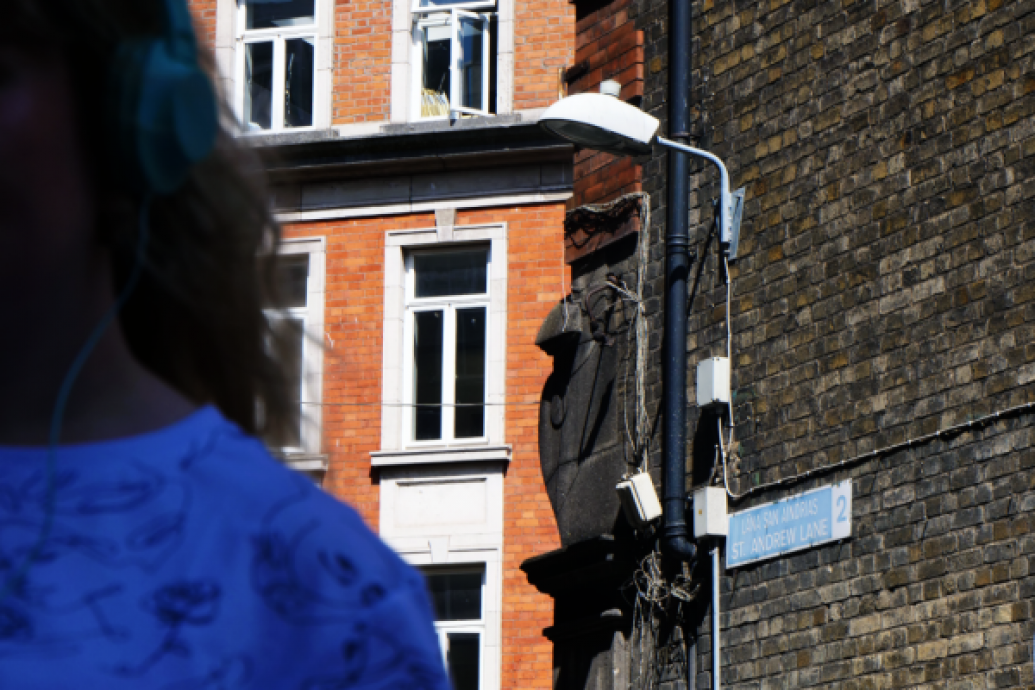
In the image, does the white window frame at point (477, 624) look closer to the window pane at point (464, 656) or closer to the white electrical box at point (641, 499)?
the window pane at point (464, 656)

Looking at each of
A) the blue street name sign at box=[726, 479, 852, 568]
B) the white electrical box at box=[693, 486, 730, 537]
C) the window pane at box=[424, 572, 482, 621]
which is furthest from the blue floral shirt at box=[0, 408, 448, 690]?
the window pane at box=[424, 572, 482, 621]

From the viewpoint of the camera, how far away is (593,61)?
11812mm

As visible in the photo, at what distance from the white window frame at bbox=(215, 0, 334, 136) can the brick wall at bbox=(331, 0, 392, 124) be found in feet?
0.31

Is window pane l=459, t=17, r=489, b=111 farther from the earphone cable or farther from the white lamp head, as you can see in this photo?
the earphone cable

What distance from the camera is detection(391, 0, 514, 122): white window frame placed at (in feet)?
58.5

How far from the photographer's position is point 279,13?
752 inches

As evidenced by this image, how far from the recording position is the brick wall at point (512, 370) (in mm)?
16469

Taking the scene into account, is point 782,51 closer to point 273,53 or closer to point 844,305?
point 844,305

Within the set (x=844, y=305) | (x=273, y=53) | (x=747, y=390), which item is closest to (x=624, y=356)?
(x=747, y=390)

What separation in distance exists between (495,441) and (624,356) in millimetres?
5908

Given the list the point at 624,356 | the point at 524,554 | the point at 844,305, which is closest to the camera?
the point at 844,305

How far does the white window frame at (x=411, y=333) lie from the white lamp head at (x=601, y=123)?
756 centimetres

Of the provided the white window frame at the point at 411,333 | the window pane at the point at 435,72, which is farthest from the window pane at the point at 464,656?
the window pane at the point at 435,72

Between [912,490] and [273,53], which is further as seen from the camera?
[273,53]
